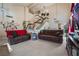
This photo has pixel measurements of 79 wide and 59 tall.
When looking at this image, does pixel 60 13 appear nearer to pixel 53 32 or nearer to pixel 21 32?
pixel 53 32

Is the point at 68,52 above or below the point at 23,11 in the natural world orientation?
below

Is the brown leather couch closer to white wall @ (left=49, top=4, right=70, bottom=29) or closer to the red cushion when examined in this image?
white wall @ (left=49, top=4, right=70, bottom=29)

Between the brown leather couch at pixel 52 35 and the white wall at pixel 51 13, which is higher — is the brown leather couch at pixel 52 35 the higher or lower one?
the lower one

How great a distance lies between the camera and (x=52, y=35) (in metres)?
2.37

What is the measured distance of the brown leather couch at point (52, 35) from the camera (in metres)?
2.35

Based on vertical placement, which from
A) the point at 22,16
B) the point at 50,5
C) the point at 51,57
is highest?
the point at 50,5

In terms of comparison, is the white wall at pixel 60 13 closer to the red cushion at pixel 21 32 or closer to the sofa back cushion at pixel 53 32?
the sofa back cushion at pixel 53 32

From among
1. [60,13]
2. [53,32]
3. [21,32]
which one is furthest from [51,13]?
[21,32]

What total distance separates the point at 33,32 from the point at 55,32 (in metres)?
0.33

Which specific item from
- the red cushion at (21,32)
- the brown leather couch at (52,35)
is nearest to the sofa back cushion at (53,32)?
the brown leather couch at (52,35)

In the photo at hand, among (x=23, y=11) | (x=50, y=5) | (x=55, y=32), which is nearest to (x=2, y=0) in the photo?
(x=23, y=11)

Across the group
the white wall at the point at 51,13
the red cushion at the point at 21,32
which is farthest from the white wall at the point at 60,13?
the red cushion at the point at 21,32

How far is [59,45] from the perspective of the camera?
2332 mm

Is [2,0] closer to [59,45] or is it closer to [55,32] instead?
[55,32]
